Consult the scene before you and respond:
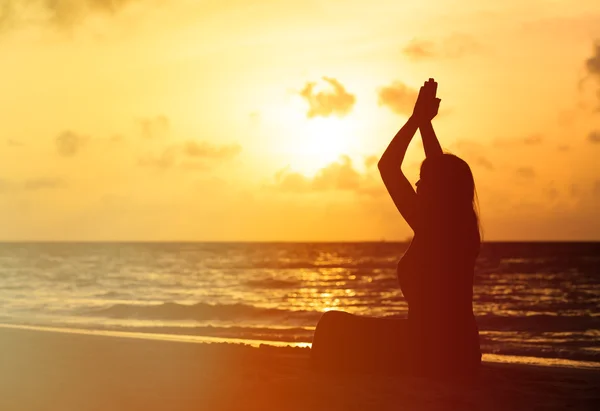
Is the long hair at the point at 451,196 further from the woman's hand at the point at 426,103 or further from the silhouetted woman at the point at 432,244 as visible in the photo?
the woman's hand at the point at 426,103

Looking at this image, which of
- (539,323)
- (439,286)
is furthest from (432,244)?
(539,323)

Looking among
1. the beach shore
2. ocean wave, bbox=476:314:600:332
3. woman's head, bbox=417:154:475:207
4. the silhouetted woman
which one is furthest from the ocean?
woman's head, bbox=417:154:475:207

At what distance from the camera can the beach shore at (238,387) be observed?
6344 mm

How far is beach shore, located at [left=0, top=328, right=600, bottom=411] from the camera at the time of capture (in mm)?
6344

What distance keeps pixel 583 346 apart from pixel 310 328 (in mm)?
7146

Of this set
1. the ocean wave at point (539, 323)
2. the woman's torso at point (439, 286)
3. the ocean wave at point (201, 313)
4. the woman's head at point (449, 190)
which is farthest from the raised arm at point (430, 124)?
the ocean wave at point (201, 313)

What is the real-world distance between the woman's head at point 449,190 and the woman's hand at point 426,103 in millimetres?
350

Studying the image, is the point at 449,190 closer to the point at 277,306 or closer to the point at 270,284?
the point at 277,306

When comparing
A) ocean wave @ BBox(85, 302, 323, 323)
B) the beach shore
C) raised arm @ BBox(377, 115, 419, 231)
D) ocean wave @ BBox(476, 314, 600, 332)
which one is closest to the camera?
raised arm @ BBox(377, 115, 419, 231)

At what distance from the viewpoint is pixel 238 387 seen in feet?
24.0

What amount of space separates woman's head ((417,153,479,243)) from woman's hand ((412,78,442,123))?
0.35 m

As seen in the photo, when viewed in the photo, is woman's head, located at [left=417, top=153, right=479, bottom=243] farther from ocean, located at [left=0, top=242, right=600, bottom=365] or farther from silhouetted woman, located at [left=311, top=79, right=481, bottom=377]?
ocean, located at [left=0, top=242, right=600, bottom=365]

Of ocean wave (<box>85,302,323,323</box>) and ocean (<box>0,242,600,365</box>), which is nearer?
ocean (<box>0,242,600,365</box>)

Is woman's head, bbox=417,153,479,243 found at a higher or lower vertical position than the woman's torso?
higher
